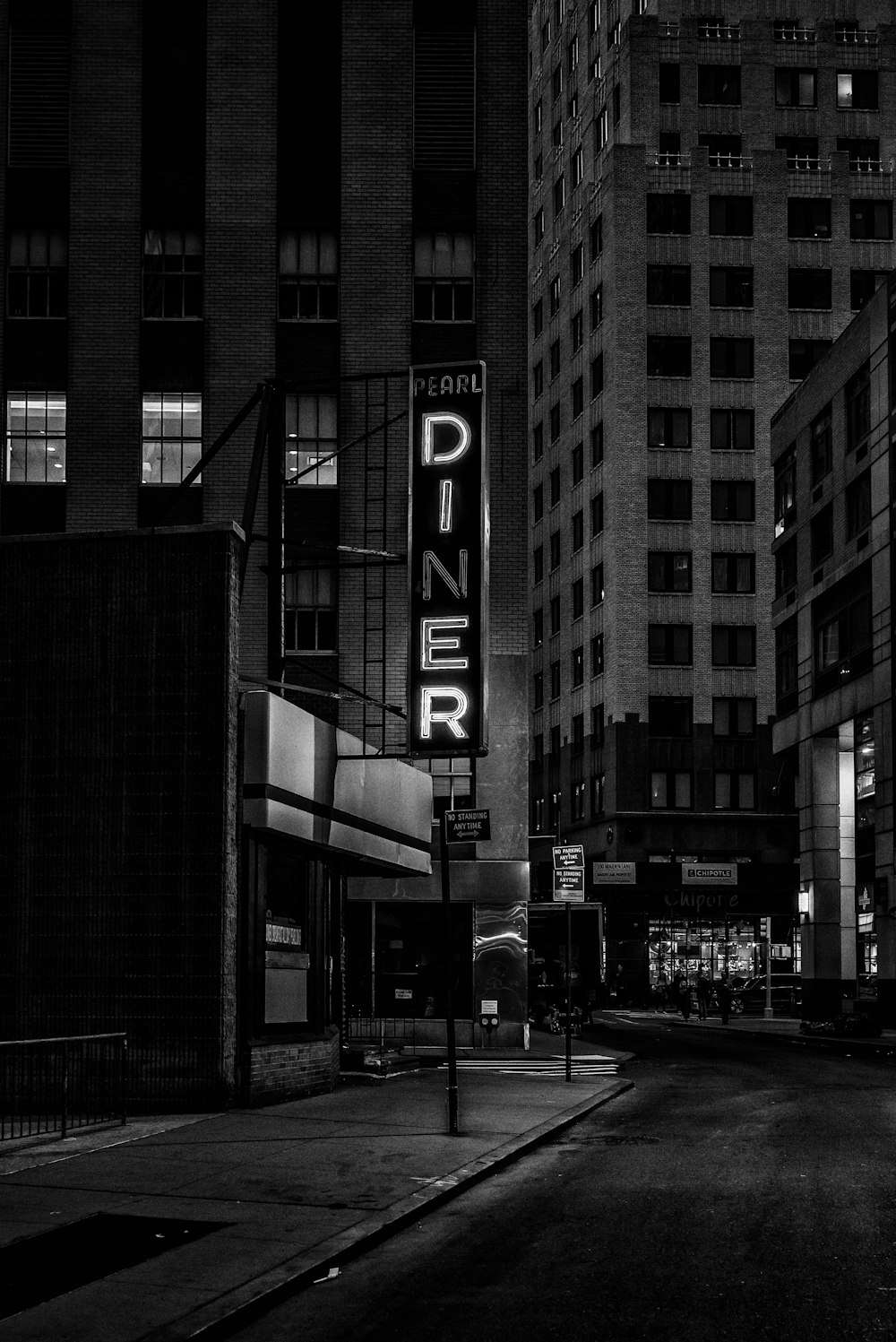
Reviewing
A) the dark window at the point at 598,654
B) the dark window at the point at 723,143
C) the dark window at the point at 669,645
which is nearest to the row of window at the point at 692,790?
the dark window at the point at 669,645

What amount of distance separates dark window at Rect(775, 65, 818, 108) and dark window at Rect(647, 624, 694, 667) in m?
27.0

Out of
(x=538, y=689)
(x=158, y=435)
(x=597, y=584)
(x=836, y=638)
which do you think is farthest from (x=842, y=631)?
(x=538, y=689)

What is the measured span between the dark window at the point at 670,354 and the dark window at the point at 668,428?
1.83 meters

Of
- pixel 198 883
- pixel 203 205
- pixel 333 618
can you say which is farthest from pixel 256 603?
pixel 198 883

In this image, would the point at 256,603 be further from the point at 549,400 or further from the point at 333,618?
the point at 549,400

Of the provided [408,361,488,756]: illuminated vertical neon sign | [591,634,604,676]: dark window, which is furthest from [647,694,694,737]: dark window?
[408,361,488,756]: illuminated vertical neon sign

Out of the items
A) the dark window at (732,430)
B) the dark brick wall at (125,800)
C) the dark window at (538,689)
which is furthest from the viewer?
the dark window at (538,689)

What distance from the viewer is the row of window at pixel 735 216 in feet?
241

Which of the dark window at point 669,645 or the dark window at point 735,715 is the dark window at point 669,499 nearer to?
the dark window at point 669,645

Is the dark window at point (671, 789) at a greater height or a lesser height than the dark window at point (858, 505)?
lesser

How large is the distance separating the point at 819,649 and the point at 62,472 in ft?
102

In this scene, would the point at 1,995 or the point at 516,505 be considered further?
the point at 516,505

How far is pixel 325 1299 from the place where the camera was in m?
9.01

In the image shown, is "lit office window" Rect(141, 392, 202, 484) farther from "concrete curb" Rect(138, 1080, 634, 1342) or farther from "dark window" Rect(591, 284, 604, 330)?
"dark window" Rect(591, 284, 604, 330)
